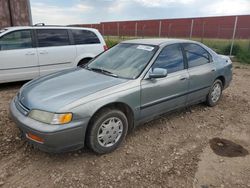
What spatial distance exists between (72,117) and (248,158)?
2441 mm

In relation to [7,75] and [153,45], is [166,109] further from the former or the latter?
[7,75]

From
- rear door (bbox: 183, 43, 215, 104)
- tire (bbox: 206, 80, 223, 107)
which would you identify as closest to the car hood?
rear door (bbox: 183, 43, 215, 104)

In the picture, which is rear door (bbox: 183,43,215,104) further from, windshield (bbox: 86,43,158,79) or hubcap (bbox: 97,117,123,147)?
hubcap (bbox: 97,117,123,147)

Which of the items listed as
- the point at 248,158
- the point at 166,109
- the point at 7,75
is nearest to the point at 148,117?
the point at 166,109

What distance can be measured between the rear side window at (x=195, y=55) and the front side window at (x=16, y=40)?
3.98 m

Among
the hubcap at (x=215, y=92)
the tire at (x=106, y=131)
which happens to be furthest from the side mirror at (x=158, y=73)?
the hubcap at (x=215, y=92)

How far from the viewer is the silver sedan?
2.65m

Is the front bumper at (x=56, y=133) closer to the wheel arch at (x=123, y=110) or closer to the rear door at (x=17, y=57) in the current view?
the wheel arch at (x=123, y=110)

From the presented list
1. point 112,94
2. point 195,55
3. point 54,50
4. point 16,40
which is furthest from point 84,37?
point 112,94

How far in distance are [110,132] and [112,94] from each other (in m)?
0.52

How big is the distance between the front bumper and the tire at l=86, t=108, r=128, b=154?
0.49ft

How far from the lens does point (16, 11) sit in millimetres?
9477

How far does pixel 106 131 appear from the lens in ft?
10.0

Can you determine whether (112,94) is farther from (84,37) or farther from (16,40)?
(84,37)
